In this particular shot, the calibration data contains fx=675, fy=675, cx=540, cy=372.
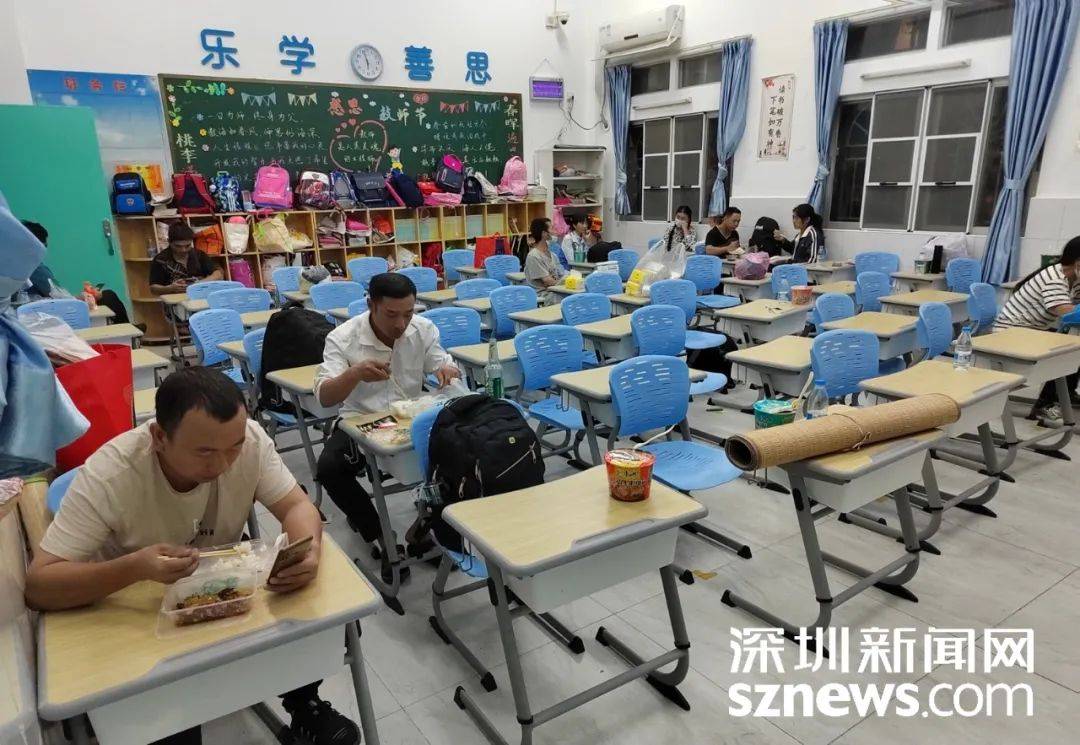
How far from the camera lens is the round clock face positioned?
26.5 feet

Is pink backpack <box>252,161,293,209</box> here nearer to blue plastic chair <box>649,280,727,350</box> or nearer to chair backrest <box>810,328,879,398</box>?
blue plastic chair <box>649,280,727,350</box>

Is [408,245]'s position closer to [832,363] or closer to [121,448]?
[832,363]

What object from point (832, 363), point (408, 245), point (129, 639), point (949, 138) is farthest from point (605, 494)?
point (408, 245)

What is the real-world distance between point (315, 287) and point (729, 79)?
5696 millimetres

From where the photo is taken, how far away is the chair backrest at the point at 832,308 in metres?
4.30

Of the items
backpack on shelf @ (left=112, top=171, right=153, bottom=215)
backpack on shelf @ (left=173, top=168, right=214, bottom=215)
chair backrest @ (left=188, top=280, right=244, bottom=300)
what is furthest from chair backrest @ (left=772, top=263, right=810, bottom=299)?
backpack on shelf @ (left=112, top=171, right=153, bottom=215)

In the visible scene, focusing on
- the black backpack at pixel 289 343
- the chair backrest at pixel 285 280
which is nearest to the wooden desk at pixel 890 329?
the black backpack at pixel 289 343

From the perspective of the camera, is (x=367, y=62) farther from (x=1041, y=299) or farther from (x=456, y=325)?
(x=1041, y=299)

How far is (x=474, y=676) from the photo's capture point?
223 cm

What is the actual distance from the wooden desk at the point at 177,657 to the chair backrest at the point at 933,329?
3586 millimetres

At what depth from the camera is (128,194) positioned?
666cm

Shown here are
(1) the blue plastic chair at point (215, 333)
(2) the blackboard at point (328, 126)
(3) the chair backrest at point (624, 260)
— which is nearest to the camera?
(1) the blue plastic chair at point (215, 333)

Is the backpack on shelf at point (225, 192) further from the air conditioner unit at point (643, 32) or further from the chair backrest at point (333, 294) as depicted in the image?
the air conditioner unit at point (643, 32)

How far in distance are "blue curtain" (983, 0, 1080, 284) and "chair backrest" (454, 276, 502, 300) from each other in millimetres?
4586
